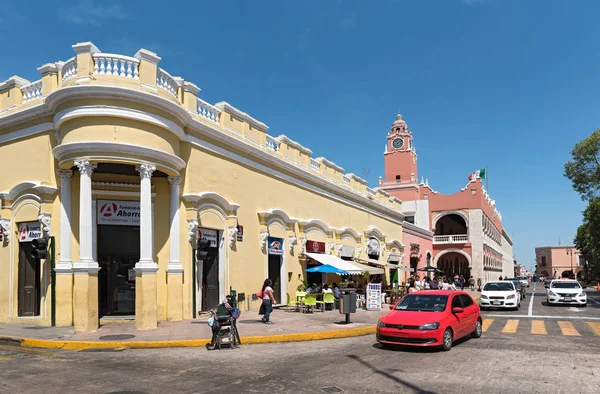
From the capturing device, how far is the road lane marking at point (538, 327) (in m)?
15.6

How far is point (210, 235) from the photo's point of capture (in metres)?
19.5

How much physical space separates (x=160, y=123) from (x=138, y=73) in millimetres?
1762

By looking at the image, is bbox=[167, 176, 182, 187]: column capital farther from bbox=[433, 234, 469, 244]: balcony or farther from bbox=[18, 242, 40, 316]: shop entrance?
bbox=[433, 234, 469, 244]: balcony

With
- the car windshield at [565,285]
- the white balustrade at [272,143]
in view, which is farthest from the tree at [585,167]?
the white balustrade at [272,143]

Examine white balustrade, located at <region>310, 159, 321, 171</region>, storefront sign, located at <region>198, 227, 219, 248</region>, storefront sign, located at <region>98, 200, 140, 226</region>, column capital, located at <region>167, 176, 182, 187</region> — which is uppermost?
white balustrade, located at <region>310, 159, 321, 171</region>

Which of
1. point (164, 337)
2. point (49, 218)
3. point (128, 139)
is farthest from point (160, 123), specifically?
point (164, 337)

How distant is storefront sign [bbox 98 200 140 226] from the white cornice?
5.49 metres

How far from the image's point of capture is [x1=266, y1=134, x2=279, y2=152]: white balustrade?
2405 cm

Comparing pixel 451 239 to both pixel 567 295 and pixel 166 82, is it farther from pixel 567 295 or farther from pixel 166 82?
pixel 166 82

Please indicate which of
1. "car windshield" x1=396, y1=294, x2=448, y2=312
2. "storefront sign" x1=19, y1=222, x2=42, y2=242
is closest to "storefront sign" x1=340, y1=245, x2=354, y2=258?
"car windshield" x1=396, y1=294, x2=448, y2=312

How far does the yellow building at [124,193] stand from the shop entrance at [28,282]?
0.03 m

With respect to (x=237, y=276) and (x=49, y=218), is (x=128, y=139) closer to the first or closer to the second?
(x=49, y=218)

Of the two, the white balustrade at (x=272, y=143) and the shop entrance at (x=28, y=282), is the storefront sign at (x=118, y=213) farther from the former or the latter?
the white balustrade at (x=272, y=143)

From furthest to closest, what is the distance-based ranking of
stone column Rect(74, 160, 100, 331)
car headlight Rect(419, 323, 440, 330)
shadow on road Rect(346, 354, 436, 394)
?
stone column Rect(74, 160, 100, 331) → car headlight Rect(419, 323, 440, 330) → shadow on road Rect(346, 354, 436, 394)
